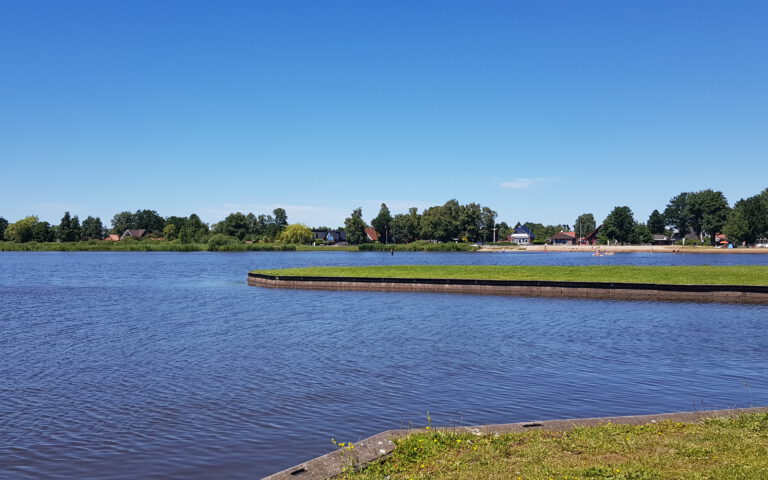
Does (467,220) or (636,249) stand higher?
(467,220)

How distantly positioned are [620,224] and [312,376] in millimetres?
194682

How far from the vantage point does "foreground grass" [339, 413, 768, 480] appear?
307 inches

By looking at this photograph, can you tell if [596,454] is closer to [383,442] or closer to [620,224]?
[383,442]

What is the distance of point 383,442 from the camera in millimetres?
9375

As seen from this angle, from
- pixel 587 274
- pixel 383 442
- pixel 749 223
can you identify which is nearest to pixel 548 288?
pixel 587 274

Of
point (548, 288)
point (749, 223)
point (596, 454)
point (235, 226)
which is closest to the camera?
point (596, 454)

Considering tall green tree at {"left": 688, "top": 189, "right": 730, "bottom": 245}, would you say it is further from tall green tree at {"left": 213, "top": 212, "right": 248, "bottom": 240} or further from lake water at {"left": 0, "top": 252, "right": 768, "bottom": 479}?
lake water at {"left": 0, "top": 252, "right": 768, "bottom": 479}

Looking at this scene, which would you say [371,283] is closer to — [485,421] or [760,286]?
[760,286]

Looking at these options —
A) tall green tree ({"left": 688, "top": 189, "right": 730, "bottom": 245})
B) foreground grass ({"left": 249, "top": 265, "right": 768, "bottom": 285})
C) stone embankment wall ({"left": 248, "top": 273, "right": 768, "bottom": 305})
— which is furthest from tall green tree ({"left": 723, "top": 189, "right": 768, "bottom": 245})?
stone embankment wall ({"left": 248, "top": 273, "right": 768, "bottom": 305})

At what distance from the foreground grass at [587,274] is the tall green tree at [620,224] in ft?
496

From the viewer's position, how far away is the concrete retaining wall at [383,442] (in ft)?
27.4

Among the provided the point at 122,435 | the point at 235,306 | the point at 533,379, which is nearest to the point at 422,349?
the point at 533,379


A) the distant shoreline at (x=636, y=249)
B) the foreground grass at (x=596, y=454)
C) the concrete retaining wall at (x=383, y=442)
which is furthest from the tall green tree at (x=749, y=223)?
the foreground grass at (x=596, y=454)

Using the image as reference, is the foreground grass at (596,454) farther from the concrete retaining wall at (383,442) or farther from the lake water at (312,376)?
the lake water at (312,376)
